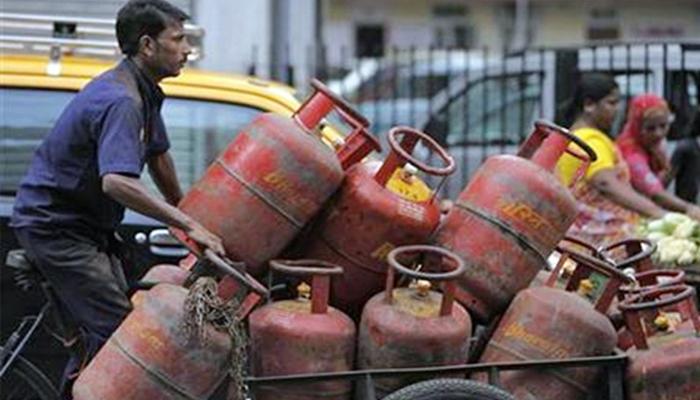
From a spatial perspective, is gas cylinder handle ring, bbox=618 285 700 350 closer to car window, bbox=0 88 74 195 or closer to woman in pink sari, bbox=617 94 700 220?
woman in pink sari, bbox=617 94 700 220

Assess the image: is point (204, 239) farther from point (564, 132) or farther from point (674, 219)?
point (674, 219)

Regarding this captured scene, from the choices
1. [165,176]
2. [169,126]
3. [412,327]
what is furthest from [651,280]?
[169,126]

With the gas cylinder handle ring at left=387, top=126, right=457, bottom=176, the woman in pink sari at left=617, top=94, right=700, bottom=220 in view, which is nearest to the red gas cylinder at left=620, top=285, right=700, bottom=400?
the gas cylinder handle ring at left=387, top=126, right=457, bottom=176

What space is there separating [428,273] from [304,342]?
46 cm

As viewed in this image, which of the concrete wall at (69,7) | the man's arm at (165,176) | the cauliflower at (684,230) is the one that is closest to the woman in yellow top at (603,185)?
the cauliflower at (684,230)

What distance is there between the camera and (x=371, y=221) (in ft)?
16.0

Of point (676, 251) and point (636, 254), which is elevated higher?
point (636, 254)

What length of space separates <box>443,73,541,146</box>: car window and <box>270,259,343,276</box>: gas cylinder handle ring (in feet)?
21.5

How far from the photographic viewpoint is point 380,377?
187 inches

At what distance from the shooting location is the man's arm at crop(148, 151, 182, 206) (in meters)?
5.32

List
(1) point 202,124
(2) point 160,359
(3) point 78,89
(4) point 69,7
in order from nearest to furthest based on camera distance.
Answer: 1. (2) point 160,359
2. (3) point 78,89
3. (1) point 202,124
4. (4) point 69,7

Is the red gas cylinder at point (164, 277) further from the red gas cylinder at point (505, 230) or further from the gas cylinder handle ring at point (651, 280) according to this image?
the gas cylinder handle ring at point (651, 280)

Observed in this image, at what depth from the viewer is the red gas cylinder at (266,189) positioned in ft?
15.8

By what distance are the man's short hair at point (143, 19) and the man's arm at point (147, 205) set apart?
56cm
